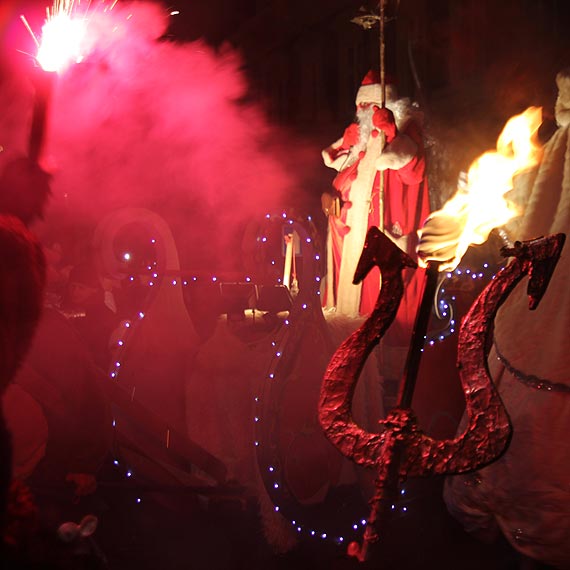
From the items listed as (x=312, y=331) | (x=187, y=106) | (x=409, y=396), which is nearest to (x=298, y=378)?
(x=312, y=331)

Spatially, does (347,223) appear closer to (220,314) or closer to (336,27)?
(220,314)

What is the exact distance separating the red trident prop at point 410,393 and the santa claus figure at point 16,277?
0.97 metres

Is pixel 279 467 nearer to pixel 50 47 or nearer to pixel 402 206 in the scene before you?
pixel 402 206

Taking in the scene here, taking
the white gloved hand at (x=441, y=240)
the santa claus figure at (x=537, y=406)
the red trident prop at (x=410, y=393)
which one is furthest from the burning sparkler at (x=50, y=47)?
the santa claus figure at (x=537, y=406)

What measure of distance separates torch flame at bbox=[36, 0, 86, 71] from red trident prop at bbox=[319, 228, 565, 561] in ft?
5.70

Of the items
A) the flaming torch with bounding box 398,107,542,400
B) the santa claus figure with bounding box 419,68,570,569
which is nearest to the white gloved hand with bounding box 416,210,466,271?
the flaming torch with bounding box 398,107,542,400

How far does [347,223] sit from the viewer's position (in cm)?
456

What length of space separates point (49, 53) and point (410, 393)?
7.15 ft

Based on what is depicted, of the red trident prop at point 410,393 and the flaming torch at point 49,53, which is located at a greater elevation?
the flaming torch at point 49,53

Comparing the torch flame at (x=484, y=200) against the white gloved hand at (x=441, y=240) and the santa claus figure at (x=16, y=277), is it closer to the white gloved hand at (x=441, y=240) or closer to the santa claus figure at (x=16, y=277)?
the white gloved hand at (x=441, y=240)

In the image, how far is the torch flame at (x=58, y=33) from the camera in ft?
9.11

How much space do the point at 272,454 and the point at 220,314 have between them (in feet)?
3.62

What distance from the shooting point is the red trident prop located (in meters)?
1.77

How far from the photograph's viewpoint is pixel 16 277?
6.33ft
